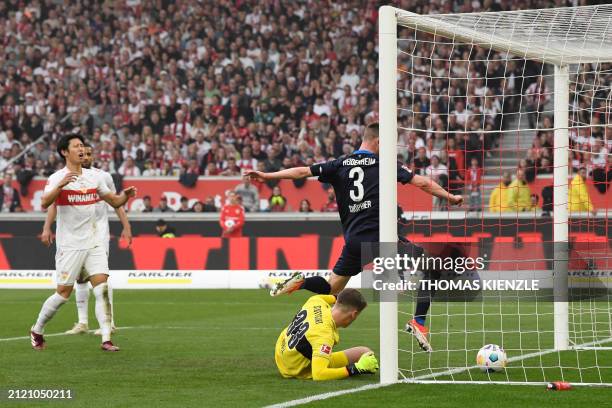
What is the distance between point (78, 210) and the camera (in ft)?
39.8

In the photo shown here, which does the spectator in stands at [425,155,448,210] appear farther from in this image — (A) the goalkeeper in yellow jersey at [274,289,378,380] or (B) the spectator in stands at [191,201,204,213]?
(A) the goalkeeper in yellow jersey at [274,289,378,380]

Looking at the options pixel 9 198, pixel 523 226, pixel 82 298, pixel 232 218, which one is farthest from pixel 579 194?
pixel 9 198

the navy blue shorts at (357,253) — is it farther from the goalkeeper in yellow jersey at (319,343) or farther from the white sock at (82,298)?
the white sock at (82,298)

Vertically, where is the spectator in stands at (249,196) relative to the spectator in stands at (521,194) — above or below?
below

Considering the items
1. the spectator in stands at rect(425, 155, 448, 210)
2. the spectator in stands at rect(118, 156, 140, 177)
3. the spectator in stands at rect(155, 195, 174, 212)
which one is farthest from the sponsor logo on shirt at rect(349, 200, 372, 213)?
the spectator in stands at rect(118, 156, 140, 177)

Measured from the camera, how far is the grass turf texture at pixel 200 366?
8070 mm

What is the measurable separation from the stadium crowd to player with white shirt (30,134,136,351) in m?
13.0

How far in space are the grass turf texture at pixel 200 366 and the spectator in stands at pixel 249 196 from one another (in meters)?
7.91

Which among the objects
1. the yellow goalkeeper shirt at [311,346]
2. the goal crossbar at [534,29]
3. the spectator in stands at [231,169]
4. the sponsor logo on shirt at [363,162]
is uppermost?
the goal crossbar at [534,29]

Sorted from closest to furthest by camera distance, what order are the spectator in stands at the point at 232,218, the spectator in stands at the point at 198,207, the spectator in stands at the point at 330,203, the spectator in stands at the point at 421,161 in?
the spectator in stands at the point at 421,161, the spectator in stands at the point at 232,218, the spectator in stands at the point at 330,203, the spectator in stands at the point at 198,207

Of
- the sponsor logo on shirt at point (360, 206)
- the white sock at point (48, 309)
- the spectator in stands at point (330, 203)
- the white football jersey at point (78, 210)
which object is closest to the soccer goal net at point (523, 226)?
the sponsor logo on shirt at point (360, 206)

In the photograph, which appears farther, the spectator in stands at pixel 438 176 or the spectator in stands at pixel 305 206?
the spectator in stands at pixel 305 206

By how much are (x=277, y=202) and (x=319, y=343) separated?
1643 centimetres

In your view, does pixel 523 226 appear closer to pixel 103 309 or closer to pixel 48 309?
pixel 103 309
